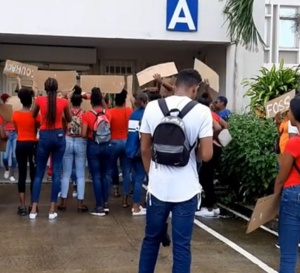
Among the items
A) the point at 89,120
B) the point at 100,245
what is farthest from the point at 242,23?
the point at 100,245

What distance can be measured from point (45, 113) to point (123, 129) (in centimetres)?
138

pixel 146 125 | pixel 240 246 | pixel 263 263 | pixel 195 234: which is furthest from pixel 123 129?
pixel 146 125

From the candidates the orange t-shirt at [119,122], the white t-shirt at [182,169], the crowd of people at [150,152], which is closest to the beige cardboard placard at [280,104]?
Result: the crowd of people at [150,152]

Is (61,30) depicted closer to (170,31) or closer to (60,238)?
(170,31)

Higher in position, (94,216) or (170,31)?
(170,31)

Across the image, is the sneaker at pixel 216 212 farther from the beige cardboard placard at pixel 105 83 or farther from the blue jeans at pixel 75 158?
the beige cardboard placard at pixel 105 83

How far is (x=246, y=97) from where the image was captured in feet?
36.9

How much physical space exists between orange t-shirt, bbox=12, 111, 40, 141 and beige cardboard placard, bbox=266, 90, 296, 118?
9.97 ft

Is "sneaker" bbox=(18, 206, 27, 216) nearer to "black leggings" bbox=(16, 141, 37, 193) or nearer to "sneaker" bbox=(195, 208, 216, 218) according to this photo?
"black leggings" bbox=(16, 141, 37, 193)

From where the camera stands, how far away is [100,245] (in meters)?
6.20

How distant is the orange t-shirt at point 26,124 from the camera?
23.9 ft

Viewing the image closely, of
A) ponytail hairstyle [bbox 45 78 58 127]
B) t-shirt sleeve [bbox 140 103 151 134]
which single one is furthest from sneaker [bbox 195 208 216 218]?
t-shirt sleeve [bbox 140 103 151 134]

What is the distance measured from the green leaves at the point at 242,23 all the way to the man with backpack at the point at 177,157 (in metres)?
6.89

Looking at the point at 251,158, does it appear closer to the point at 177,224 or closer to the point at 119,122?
the point at 119,122
